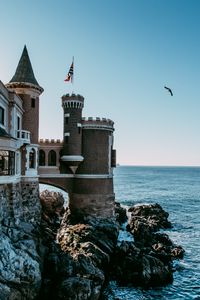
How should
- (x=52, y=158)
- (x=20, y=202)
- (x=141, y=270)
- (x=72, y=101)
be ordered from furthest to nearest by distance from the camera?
(x=52, y=158) → (x=72, y=101) → (x=20, y=202) → (x=141, y=270)

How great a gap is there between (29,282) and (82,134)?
66.8 feet

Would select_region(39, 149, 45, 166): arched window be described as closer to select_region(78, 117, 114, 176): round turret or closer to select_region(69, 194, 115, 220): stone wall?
select_region(78, 117, 114, 176): round turret

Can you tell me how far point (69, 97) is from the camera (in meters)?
34.2

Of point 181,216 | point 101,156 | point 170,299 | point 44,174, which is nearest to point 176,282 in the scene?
point 170,299

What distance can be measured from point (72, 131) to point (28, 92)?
7735mm

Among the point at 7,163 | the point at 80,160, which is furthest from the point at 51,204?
the point at 7,163

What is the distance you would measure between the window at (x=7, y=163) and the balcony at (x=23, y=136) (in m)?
1.97

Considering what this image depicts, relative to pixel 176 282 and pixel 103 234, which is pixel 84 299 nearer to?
pixel 176 282

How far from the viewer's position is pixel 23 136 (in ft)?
88.5

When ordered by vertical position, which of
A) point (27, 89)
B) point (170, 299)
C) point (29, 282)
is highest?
point (27, 89)

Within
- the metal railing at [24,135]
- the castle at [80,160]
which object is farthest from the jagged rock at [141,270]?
the metal railing at [24,135]

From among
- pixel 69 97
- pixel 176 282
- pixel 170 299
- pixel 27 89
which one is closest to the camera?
pixel 170 299

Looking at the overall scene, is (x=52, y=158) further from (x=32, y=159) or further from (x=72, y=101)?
(x=72, y=101)

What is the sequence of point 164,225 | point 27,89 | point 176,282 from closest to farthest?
point 176,282 < point 27,89 < point 164,225
